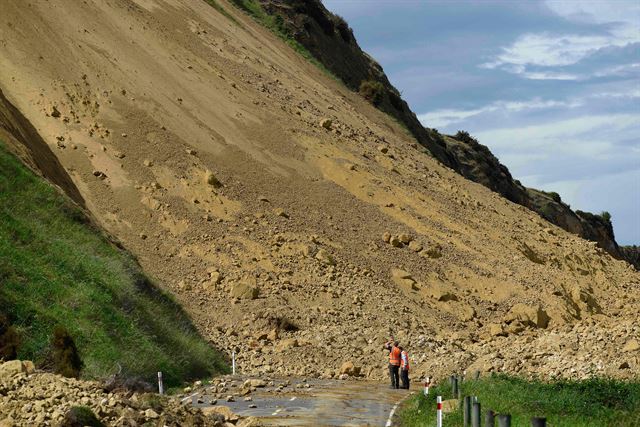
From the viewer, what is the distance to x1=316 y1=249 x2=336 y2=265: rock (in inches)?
1688

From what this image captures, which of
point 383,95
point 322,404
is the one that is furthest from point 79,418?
point 383,95

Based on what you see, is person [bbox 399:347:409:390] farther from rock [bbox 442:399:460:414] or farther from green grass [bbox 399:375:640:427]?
rock [bbox 442:399:460:414]

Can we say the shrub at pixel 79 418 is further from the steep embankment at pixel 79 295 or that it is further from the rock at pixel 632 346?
the rock at pixel 632 346

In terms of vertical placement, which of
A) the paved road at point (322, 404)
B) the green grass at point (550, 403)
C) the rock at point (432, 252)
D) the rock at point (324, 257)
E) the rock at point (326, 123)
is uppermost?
the rock at point (326, 123)

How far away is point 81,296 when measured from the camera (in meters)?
28.7

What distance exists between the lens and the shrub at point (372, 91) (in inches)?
2726

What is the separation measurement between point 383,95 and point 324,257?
96.8 ft

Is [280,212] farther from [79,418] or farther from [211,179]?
[79,418]

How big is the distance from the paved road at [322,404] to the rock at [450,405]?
121cm

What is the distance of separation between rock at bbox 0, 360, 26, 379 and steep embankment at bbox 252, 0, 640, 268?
2101 inches

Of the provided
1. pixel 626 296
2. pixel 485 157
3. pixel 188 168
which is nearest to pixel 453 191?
pixel 626 296

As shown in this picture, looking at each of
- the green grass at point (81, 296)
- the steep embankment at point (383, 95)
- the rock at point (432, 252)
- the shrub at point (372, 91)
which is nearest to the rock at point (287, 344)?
the green grass at point (81, 296)

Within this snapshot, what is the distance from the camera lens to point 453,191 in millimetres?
53469

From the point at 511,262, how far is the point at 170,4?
76.1ft
